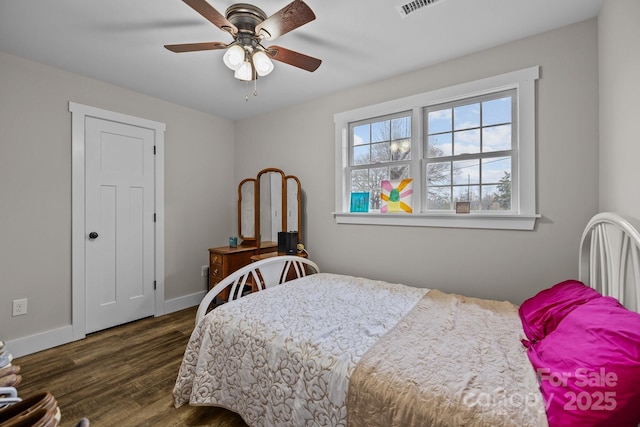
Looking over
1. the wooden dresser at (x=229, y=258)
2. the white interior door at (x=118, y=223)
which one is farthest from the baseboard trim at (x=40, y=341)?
the wooden dresser at (x=229, y=258)

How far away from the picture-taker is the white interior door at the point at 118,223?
2850 mm

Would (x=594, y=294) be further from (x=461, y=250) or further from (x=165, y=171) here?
(x=165, y=171)

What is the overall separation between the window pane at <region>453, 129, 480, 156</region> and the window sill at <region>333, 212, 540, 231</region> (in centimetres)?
55

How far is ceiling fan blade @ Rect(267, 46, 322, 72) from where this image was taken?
1.86 meters

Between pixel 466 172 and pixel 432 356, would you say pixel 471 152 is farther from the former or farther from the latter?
pixel 432 356

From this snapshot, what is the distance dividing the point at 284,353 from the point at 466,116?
2.33 m

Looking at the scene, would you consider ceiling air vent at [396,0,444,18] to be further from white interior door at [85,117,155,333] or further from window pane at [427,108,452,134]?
white interior door at [85,117,155,333]

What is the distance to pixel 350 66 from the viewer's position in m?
2.56

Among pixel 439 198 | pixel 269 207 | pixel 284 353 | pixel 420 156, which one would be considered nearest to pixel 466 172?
pixel 439 198

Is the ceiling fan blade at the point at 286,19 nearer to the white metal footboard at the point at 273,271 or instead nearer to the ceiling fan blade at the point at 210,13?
the ceiling fan blade at the point at 210,13

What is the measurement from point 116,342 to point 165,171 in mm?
1837

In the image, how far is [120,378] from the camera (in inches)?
84.0

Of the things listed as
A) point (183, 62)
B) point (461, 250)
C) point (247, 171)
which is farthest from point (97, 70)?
point (461, 250)

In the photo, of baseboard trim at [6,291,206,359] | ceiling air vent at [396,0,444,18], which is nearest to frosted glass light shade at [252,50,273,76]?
ceiling air vent at [396,0,444,18]
